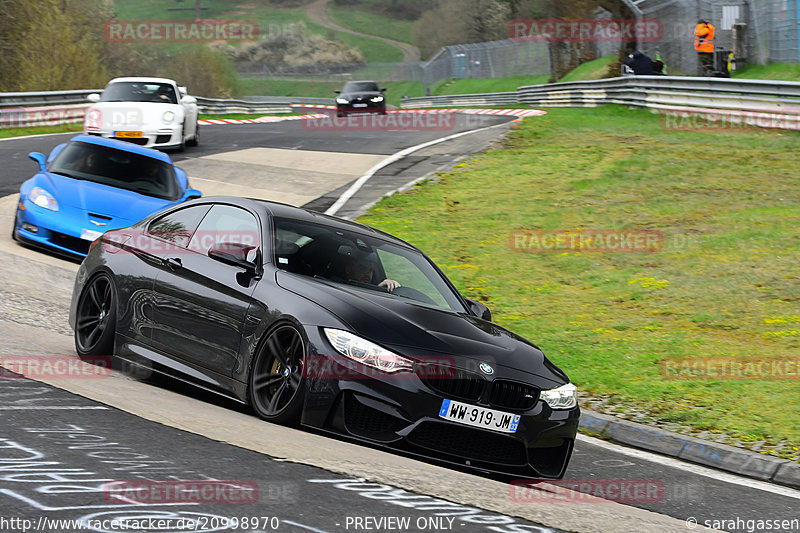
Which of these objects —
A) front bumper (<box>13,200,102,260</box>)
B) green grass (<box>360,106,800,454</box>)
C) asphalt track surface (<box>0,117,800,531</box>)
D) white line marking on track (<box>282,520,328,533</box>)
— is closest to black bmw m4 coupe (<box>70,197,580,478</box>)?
asphalt track surface (<box>0,117,800,531</box>)

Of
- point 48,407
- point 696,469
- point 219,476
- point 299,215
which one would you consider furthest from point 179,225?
point 696,469

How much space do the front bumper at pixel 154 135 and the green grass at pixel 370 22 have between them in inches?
4489

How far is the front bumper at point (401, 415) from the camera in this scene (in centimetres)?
596

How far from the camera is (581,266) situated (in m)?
14.4

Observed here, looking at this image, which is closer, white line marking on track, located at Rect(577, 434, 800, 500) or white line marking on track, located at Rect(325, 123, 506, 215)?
white line marking on track, located at Rect(577, 434, 800, 500)

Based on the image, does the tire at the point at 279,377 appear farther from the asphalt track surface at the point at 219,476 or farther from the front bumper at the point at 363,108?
the front bumper at the point at 363,108

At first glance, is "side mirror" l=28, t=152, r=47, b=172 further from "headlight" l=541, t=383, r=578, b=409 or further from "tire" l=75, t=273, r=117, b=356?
"headlight" l=541, t=383, r=578, b=409

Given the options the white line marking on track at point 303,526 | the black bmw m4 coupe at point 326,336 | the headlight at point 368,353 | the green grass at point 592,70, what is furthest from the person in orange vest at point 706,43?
the white line marking on track at point 303,526

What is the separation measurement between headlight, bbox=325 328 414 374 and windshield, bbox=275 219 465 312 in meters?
0.86

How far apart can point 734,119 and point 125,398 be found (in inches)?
869

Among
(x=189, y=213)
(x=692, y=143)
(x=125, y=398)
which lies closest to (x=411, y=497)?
(x=125, y=398)

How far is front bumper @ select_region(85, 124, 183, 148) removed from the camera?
72.5 feet

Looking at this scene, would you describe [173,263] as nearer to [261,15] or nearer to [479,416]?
[479,416]

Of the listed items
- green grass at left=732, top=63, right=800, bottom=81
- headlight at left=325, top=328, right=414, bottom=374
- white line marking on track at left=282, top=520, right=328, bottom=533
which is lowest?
white line marking on track at left=282, top=520, right=328, bottom=533
